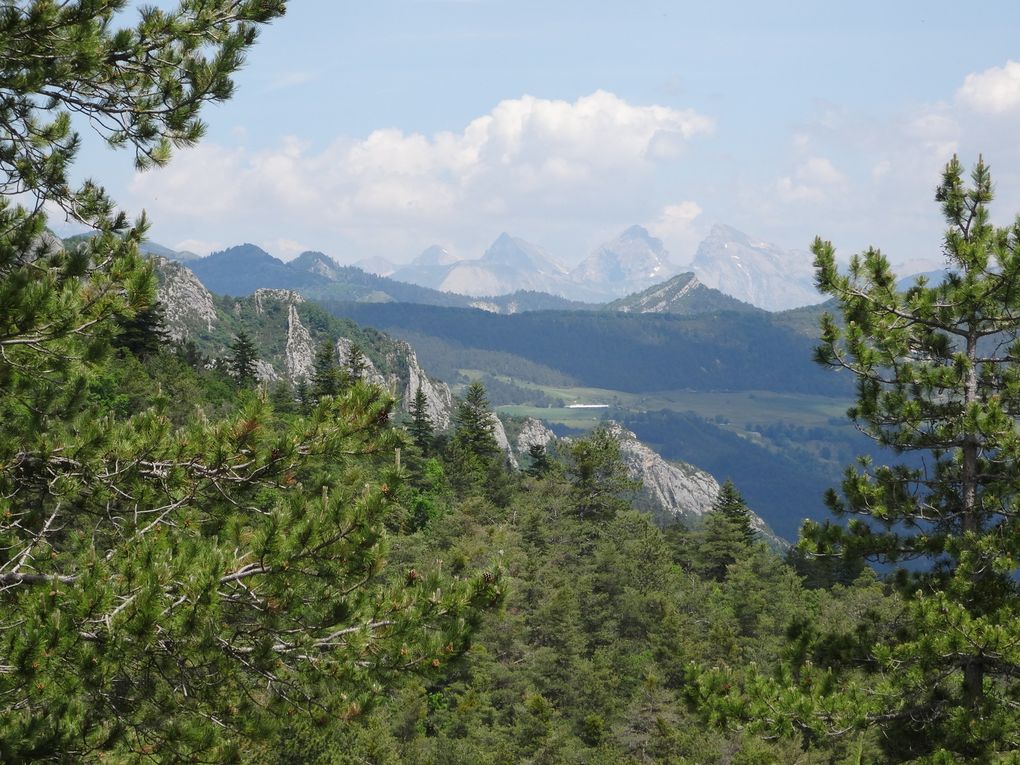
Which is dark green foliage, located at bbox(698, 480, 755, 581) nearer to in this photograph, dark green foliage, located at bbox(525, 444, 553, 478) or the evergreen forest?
dark green foliage, located at bbox(525, 444, 553, 478)

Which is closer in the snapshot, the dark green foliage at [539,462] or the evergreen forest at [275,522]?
the evergreen forest at [275,522]

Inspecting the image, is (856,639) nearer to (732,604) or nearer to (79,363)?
(79,363)

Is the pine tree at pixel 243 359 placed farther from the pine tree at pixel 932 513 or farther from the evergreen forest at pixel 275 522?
the pine tree at pixel 932 513

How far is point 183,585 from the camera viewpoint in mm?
6809

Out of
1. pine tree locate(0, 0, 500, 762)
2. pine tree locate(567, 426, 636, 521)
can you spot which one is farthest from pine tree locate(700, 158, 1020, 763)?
pine tree locate(567, 426, 636, 521)

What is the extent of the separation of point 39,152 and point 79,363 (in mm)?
2512

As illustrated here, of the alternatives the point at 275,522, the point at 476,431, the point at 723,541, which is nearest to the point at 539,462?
the point at 476,431

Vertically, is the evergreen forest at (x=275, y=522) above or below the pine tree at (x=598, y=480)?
above

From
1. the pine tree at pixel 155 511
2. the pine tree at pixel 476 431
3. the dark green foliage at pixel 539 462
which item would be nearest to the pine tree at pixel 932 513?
the pine tree at pixel 155 511

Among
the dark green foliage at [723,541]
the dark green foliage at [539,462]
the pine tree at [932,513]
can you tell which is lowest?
the dark green foliage at [723,541]

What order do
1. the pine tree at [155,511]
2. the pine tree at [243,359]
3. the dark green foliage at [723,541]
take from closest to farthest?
1. the pine tree at [155,511]
2. the dark green foliage at [723,541]
3. the pine tree at [243,359]

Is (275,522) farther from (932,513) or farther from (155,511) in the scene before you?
(932,513)

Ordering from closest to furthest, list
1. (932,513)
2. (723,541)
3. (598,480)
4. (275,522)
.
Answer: (275,522) < (932,513) < (598,480) < (723,541)

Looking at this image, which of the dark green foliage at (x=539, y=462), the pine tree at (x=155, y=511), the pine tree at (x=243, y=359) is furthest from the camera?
the pine tree at (x=243, y=359)
